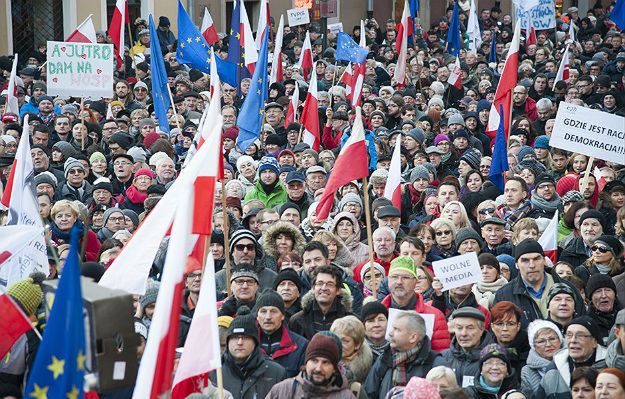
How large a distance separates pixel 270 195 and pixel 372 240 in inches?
105

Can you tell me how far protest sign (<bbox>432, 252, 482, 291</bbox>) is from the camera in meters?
8.91

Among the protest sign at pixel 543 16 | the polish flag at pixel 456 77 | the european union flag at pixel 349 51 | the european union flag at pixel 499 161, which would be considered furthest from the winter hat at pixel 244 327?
the protest sign at pixel 543 16

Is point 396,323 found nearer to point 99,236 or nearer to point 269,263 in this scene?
point 269,263

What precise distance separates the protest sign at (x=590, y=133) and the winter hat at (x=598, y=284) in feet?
8.37

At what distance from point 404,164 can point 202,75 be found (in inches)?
270

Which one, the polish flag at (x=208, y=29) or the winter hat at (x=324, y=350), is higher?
the polish flag at (x=208, y=29)

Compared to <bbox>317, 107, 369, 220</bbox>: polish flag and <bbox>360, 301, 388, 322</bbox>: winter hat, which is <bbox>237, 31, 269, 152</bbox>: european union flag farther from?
<bbox>360, 301, 388, 322</bbox>: winter hat

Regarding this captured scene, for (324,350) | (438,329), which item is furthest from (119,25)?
(324,350)

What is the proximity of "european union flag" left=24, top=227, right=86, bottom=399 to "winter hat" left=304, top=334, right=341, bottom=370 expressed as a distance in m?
2.01

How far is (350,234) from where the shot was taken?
422 inches

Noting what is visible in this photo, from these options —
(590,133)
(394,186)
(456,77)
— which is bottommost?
(394,186)

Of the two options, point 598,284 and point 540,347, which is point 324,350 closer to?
point 540,347

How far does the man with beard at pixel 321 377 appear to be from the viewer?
7191 millimetres

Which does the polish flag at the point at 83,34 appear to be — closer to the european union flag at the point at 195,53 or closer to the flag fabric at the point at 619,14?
the european union flag at the point at 195,53
